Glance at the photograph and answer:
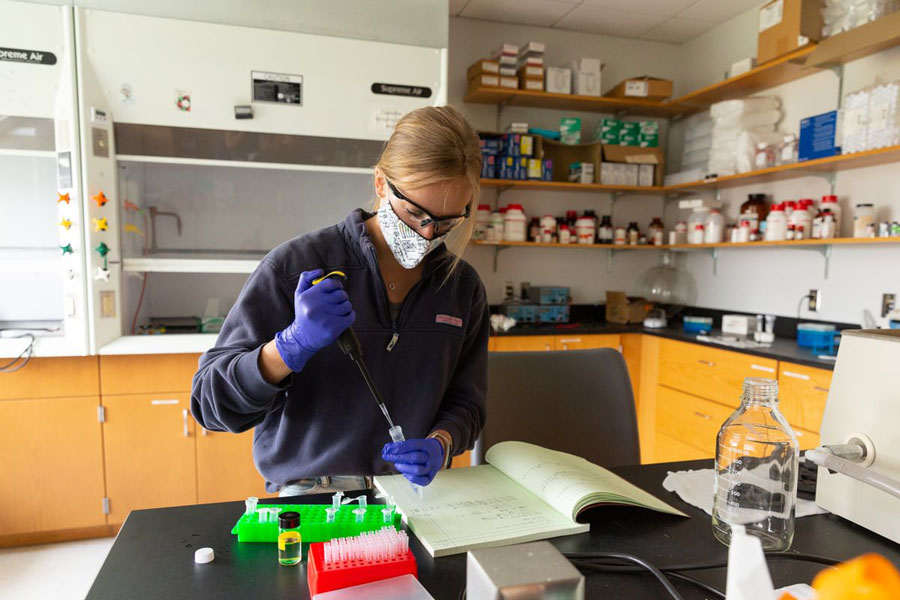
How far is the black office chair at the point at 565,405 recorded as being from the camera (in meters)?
1.40

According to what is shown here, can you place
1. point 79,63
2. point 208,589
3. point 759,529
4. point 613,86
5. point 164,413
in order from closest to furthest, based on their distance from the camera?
point 208,589, point 759,529, point 79,63, point 164,413, point 613,86

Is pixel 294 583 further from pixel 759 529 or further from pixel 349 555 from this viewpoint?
pixel 759 529

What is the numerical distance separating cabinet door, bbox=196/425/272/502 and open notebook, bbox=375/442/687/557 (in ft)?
5.46

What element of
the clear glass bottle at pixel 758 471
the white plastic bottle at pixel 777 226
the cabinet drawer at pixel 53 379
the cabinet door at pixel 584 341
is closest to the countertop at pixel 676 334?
the cabinet door at pixel 584 341

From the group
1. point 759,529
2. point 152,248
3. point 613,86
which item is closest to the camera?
point 759,529

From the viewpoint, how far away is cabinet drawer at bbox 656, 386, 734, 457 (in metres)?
2.61

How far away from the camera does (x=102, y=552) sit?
2242 mm

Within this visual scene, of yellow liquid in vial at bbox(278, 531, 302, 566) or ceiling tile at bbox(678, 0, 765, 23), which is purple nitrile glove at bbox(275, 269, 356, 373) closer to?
yellow liquid in vial at bbox(278, 531, 302, 566)

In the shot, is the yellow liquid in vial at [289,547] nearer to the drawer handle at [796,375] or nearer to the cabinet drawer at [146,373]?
the cabinet drawer at [146,373]

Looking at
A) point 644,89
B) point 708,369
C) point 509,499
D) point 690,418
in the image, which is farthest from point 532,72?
point 509,499

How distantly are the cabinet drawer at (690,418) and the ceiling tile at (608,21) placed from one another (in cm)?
214

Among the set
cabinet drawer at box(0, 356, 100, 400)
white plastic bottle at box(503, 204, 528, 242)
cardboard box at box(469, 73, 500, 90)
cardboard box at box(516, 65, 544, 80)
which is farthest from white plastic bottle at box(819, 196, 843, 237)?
cabinet drawer at box(0, 356, 100, 400)

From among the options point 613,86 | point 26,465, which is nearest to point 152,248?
point 26,465

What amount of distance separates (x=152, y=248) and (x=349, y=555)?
91.8 inches
